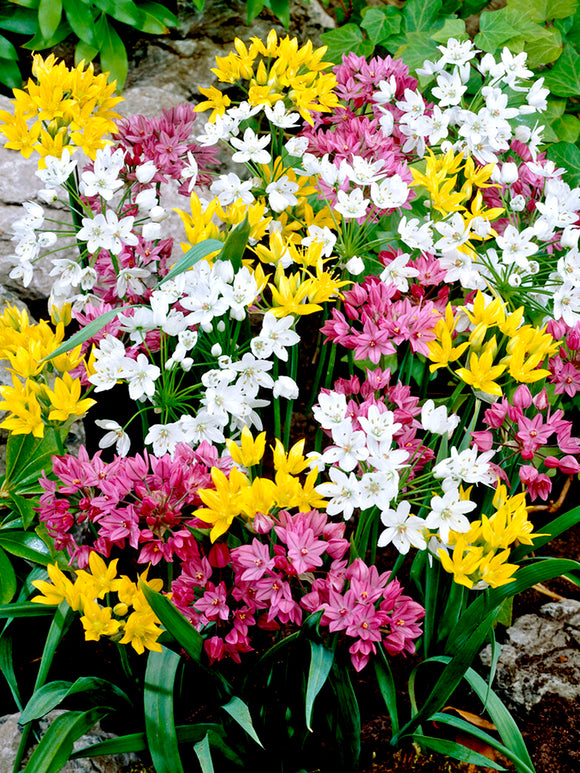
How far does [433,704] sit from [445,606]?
0.27m

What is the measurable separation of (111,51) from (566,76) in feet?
5.83

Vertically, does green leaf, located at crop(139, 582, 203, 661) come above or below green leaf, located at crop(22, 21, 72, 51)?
below

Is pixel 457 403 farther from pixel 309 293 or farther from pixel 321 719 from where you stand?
pixel 321 719

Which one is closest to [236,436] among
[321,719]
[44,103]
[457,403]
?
[457,403]

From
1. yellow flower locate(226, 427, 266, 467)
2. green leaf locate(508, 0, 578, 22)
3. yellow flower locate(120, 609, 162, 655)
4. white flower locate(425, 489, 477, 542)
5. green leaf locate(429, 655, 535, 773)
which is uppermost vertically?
green leaf locate(508, 0, 578, 22)

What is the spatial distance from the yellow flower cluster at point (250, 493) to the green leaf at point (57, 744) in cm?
43

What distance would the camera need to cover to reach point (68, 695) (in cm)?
120

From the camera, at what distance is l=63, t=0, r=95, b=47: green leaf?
2.66 metres

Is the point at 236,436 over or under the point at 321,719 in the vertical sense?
over

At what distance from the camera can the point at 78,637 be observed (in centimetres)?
163

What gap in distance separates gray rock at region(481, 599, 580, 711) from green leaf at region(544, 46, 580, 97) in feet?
5.50

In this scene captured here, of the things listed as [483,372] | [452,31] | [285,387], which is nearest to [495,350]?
[483,372]

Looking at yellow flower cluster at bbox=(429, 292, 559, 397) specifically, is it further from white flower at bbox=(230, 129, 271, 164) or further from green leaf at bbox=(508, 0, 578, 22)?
green leaf at bbox=(508, 0, 578, 22)

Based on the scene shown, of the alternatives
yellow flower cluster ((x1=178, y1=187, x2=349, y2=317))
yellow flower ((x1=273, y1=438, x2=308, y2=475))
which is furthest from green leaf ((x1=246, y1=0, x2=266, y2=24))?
yellow flower ((x1=273, y1=438, x2=308, y2=475))
